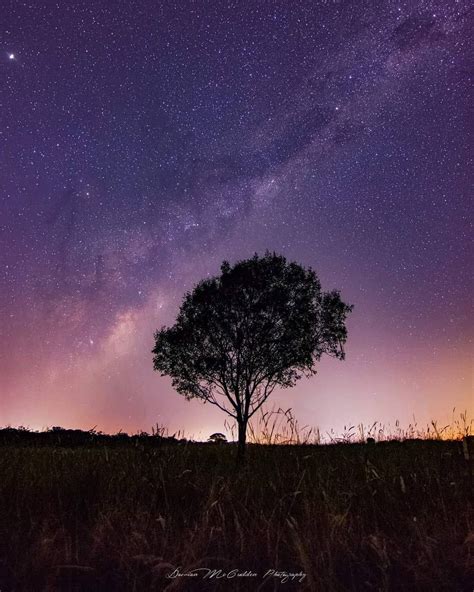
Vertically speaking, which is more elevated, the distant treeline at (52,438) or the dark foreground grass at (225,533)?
the distant treeline at (52,438)

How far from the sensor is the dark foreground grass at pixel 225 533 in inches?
145

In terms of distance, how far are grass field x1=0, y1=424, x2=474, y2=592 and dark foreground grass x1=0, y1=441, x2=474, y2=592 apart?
0.01 meters

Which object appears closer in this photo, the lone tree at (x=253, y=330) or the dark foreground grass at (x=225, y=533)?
A: the dark foreground grass at (x=225, y=533)

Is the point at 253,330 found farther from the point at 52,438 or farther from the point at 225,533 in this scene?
the point at 225,533

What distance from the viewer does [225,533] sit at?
14.6ft

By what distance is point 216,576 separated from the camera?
3.70 m

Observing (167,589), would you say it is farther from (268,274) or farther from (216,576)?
(268,274)

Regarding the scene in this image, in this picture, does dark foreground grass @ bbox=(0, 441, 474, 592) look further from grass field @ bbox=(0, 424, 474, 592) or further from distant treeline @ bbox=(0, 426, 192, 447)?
distant treeline @ bbox=(0, 426, 192, 447)

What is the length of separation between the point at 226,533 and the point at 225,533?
0.15m

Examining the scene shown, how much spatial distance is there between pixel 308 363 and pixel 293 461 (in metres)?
23.6

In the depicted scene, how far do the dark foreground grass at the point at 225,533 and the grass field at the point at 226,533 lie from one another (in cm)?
1

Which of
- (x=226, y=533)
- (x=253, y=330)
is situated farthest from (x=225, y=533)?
(x=253, y=330)

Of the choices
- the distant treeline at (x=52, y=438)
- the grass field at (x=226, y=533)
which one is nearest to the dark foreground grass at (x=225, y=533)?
the grass field at (x=226, y=533)

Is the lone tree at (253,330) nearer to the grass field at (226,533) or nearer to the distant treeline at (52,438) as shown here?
the distant treeline at (52,438)
